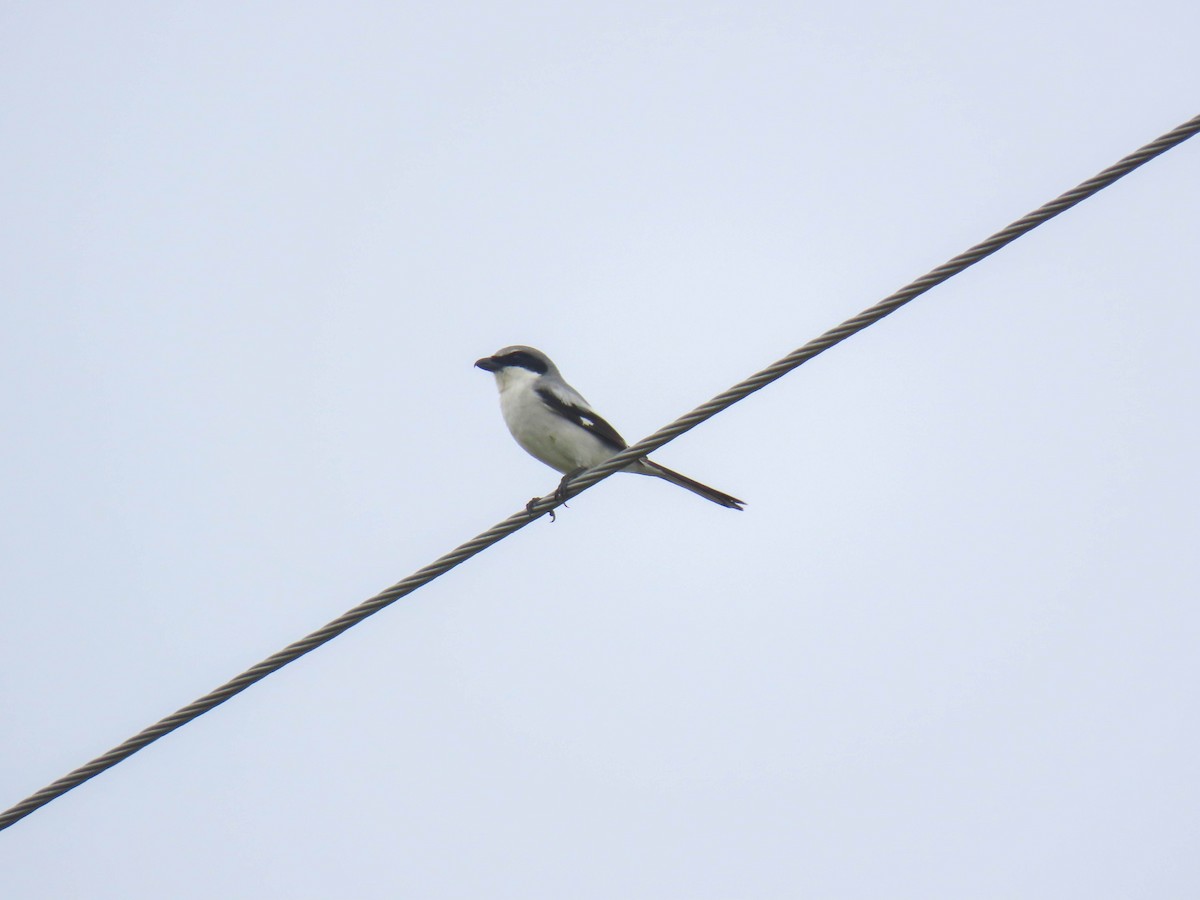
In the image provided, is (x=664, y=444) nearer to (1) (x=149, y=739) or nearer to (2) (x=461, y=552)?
(2) (x=461, y=552)

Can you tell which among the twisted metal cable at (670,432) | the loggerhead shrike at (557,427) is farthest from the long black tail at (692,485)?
the twisted metal cable at (670,432)

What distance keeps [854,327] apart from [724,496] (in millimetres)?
2662

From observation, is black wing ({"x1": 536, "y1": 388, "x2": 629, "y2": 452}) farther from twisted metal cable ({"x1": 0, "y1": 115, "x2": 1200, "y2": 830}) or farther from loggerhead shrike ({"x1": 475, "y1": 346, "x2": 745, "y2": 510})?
twisted metal cable ({"x1": 0, "y1": 115, "x2": 1200, "y2": 830})

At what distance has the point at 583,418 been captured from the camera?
301 inches

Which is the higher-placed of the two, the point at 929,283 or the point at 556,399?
the point at 556,399

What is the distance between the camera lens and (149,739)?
159 inches

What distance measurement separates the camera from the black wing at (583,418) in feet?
24.9

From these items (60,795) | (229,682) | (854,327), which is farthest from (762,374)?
(60,795)

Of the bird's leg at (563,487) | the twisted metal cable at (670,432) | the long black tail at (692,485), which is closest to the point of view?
the twisted metal cable at (670,432)

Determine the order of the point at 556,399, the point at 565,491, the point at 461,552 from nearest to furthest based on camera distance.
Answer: the point at 461,552
the point at 565,491
the point at 556,399

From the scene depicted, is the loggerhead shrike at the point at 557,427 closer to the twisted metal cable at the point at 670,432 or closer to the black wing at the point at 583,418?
the black wing at the point at 583,418

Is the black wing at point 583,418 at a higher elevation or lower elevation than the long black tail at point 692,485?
higher

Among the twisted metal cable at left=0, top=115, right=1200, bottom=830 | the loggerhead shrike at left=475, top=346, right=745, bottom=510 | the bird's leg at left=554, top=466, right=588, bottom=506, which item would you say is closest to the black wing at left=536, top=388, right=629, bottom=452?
the loggerhead shrike at left=475, top=346, right=745, bottom=510

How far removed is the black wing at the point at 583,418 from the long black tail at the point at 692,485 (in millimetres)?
489
